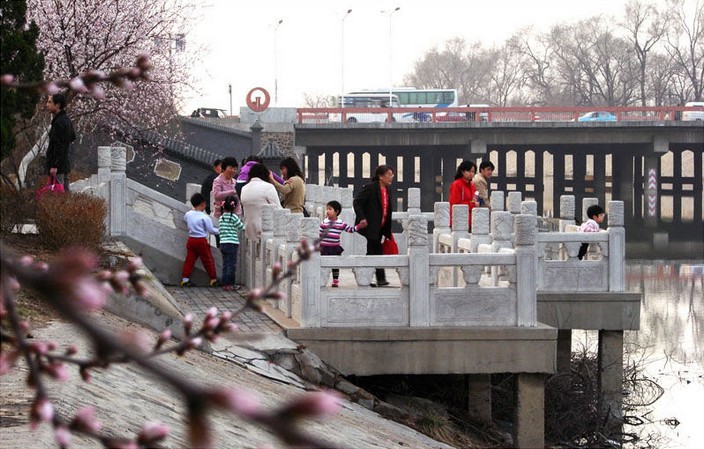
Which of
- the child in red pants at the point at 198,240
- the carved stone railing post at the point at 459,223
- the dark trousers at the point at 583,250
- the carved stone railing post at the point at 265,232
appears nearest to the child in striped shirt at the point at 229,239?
the child in red pants at the point at 198,240

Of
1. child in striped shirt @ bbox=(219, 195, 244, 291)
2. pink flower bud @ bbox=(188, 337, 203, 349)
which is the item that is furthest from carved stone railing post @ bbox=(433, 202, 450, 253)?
pink flower bud @ bbox=(188, 337, 203, 349)

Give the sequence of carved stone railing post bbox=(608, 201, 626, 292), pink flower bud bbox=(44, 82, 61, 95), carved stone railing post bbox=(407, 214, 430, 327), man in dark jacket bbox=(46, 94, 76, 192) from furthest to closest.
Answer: carved stone railing post bbox=(608, 201, 626, 292)
man in dark jacket bbox=(46, 94, 76, 192)
carved stone railing post bbox=(407, 214, 430, 327)
pink flower bud bbox=(44, 82, 61, 95)

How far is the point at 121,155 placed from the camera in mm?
16781

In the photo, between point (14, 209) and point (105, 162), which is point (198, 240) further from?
point (14, 209)

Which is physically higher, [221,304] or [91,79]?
[91,79]

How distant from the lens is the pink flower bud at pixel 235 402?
174 centimetres

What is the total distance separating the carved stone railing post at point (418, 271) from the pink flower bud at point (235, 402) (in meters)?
9.70

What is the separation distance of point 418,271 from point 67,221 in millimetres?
4043

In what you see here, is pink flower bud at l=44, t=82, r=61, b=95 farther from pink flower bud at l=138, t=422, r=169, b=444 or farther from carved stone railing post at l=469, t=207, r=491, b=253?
carved stone railing post at l=469, t=207, r=491, b=253

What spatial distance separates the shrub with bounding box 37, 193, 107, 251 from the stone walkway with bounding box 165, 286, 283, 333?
1.25 m

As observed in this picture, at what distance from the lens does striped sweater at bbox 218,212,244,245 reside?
15945 mm

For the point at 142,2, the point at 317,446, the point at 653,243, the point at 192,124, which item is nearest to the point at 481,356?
the point at 317,446

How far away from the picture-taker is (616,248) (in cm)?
1529

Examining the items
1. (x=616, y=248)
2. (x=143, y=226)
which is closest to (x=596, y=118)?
(x=143, y=226)
